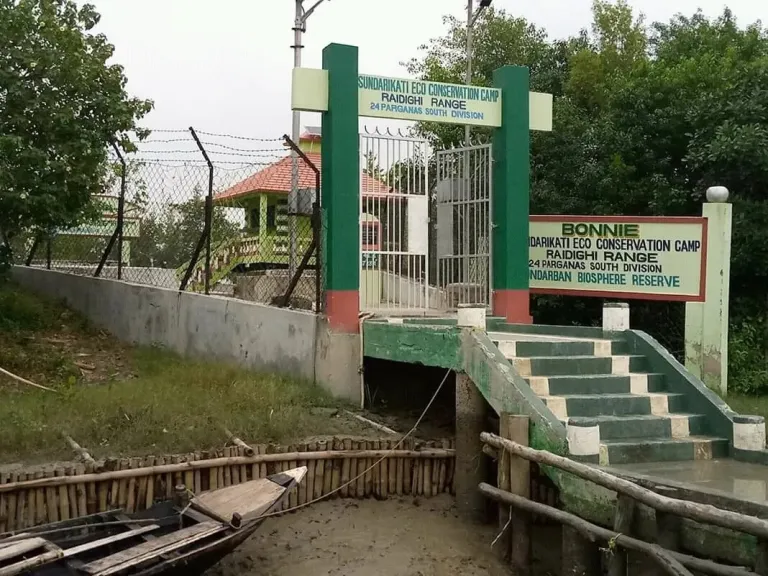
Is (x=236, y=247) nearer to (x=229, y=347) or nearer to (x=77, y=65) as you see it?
(x=229, y=347)

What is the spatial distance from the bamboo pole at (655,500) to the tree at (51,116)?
726cm

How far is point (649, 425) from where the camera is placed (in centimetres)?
643

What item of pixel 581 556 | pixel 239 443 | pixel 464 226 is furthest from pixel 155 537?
pixel 464 226

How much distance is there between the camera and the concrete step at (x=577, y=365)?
7076mm

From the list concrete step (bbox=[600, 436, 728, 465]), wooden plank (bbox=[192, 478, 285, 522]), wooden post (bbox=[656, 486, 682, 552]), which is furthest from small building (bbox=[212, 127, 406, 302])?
wooden post (bbox=[656, 486, 682, 552])

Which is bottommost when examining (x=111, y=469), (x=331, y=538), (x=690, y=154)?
(x=331, y=538)

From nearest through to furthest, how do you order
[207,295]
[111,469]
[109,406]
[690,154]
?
[111,469]
[109,406]
[207,295]
[690,154]

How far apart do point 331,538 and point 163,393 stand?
2716mm

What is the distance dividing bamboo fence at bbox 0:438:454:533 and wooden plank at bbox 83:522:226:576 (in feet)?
3.24

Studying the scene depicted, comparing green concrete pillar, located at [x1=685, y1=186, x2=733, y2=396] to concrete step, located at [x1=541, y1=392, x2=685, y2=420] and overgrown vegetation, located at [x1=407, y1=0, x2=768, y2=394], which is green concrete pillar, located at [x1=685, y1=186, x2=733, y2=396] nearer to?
overgrown vegetation, located at [x1=407, y1=0, x2=768, y2=394]

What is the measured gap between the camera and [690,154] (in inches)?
478

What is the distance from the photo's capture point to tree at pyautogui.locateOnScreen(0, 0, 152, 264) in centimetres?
979

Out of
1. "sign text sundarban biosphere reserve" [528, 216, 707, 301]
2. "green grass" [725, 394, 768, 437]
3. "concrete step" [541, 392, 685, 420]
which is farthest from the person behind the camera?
"sign text sundarban biosphere reserve" [528, 216, 707, 301]

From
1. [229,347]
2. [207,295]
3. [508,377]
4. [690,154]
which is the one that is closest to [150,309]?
[207,295]
